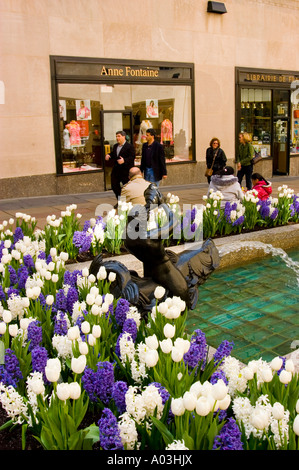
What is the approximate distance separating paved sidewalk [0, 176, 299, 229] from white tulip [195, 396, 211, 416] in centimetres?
771

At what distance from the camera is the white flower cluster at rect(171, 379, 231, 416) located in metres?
1.84

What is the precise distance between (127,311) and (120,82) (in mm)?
12148

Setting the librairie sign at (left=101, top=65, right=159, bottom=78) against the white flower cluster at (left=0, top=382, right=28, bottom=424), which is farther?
the librairie sign at (left=101, top=65, right=159, bottom=78)

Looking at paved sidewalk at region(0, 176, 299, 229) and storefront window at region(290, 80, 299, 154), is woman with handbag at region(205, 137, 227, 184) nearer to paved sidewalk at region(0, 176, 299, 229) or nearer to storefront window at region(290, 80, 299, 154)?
paved sidewalk at region(0, 176, 299, 229)

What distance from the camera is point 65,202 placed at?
12.5m

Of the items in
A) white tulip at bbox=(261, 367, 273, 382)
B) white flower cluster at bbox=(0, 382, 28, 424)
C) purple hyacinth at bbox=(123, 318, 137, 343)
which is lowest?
white flower cluster at bbox=(0, 382, 28, 424)

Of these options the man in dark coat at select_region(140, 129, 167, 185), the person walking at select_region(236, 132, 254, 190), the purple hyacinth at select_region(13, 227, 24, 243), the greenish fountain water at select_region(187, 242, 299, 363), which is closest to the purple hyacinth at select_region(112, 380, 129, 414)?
the greenish fountain water at select_region(187, 242, 299, 363)

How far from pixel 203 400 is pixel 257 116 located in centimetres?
1775

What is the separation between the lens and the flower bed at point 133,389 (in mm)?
2006

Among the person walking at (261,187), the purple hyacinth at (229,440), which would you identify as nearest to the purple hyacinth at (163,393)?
the purple hyacinth at (229,440)

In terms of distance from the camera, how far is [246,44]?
680 inches

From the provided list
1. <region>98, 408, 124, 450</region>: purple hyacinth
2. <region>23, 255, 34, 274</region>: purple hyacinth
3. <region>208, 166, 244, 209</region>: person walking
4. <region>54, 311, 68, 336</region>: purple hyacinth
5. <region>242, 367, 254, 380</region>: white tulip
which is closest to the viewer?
<region>98, 408, 124, 450</region>: purple hyacinth

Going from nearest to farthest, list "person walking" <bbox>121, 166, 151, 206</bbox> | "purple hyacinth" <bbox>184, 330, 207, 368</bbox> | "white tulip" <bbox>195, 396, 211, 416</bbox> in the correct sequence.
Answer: "white tulip" <bbox>195, 396, 211, 416</bbox>
"purple hyacinth" <bbox>184, 330, 207, 368</bbox>
"person walking" <bbox>121, 166, 151, 206</bbox>

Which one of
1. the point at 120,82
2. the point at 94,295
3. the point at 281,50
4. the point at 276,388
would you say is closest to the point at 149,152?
the point at 120,82
